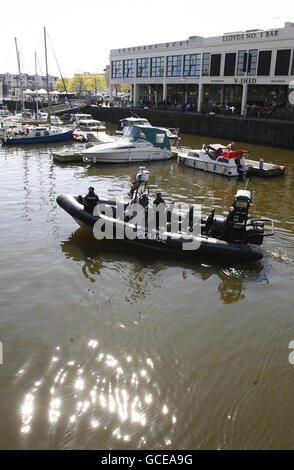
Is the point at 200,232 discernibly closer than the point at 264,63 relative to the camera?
Yes

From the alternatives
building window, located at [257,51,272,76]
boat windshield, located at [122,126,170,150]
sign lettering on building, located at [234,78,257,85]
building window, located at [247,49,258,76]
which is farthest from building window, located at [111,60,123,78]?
boat windshield, located at [122,126,170,150]

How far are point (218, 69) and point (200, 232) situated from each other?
3717 cm

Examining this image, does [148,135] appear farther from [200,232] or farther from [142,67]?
[142,67]

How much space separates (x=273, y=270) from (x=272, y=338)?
3100 mm

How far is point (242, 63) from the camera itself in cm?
4038

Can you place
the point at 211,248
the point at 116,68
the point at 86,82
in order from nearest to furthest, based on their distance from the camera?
the point at 211,248 < the point at 116,68 < the point at 86,82

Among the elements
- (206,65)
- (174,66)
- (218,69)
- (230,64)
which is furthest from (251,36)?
(174,66)

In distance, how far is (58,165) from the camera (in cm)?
2488

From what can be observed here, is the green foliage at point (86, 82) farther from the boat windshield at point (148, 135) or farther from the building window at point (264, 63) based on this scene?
the boat windshield at point (148, 135)

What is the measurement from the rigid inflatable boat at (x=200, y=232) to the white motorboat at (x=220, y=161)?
10.7 meters

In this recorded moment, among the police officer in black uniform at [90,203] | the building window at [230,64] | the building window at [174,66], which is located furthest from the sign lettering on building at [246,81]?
the police officer in black uniform at [90,203]

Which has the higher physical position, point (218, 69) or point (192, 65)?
point (192, 65)

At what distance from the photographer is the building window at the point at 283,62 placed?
3606cm

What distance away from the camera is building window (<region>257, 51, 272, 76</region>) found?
37688 mm
